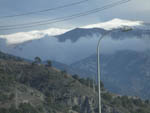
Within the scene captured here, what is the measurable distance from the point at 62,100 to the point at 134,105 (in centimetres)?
3142

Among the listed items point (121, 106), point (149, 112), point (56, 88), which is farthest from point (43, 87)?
point (149, 112)

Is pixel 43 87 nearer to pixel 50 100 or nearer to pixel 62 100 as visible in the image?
pixel 62 100

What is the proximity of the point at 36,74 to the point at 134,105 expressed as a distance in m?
41.2

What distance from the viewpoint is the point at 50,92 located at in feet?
443

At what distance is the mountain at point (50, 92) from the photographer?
369ft

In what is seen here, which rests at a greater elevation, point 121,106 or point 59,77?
point 59,77

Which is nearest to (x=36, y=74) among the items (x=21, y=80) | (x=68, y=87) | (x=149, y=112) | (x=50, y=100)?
(x=21, y=80)

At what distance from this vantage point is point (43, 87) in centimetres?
14050

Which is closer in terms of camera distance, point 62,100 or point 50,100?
point 50,100

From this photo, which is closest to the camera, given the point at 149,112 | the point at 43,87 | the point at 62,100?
the point at 149,112

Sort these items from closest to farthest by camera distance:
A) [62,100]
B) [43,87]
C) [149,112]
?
1. [149,112]
2. [62,100]
3. [43,87]

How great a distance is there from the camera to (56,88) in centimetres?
13825

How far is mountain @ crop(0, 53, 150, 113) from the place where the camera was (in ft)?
369

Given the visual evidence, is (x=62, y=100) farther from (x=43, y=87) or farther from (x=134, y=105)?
(x=134, y=105)
